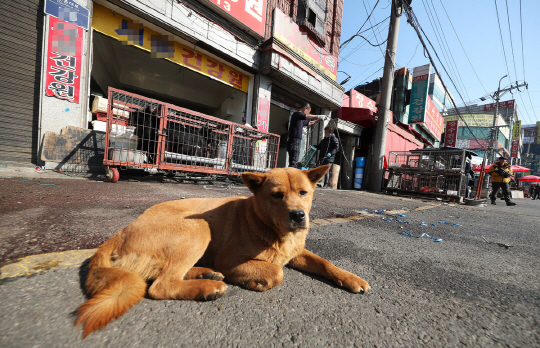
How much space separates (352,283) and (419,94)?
19.7 metres

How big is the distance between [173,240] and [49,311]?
0.59 metres

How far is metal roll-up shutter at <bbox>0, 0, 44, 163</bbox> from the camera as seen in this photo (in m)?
5.18

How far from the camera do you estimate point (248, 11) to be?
8406 mm

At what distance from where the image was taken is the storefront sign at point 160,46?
618cm

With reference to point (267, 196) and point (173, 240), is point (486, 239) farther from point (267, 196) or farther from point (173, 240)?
point (173, 240)

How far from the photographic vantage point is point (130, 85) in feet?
35.3

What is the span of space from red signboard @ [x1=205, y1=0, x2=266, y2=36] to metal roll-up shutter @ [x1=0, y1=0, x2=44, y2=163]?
510 centimetres

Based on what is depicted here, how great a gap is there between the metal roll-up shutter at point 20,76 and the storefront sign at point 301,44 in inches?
300

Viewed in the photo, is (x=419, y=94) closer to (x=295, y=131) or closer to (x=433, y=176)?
(x=433, y=176)

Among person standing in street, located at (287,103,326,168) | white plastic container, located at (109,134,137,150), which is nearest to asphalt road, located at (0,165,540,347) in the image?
white plastic container, located at (109,134,137,150)

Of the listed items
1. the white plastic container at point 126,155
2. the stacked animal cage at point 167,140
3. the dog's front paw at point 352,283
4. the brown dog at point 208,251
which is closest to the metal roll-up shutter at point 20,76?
the stacked animal cage at point 167,140

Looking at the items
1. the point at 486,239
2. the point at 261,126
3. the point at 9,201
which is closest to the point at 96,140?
the point at 9,201

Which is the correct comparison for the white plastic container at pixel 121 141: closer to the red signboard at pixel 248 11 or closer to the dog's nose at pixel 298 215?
the dog's nose at pixel 298 215

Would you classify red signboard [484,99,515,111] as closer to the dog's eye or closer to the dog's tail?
the dog's eye
